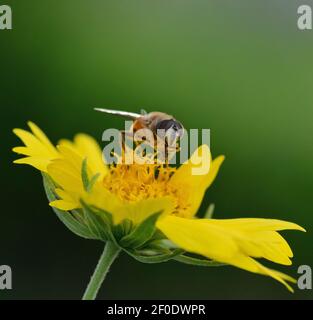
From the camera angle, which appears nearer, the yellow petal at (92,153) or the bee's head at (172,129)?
the bee's head at (172,129)

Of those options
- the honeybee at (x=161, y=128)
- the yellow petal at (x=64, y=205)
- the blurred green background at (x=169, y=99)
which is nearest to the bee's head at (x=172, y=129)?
the honeybee at (x=161, y=128)

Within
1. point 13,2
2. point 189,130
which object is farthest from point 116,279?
point 13,2

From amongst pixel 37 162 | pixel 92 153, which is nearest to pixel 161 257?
pixel 37 162

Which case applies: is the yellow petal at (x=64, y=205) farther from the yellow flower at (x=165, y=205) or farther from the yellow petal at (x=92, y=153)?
the yellow petal at (x=92, y=153)

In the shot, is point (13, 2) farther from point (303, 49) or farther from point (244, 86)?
point (303, 49)

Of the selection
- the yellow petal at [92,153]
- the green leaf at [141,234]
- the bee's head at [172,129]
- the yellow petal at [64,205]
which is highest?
the bee's head at [172,129]

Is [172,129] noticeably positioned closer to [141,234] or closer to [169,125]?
[169,125]
